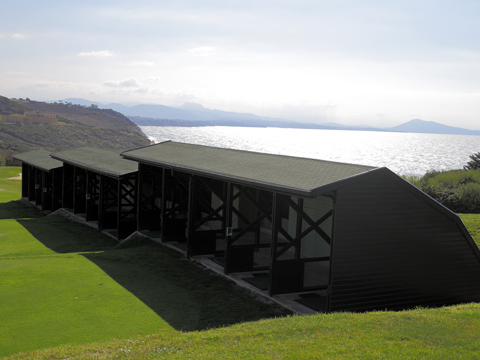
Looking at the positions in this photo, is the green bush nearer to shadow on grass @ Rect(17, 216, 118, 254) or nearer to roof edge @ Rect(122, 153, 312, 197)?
roof edge @ Rect(122, 153, 312, 197)

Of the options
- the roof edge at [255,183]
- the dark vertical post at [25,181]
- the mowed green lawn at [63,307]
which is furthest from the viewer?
the dark vertical post at [25,181]

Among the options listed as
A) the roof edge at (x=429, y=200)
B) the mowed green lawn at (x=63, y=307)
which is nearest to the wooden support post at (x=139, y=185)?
the mowed green lawn at (x=63, y=307)

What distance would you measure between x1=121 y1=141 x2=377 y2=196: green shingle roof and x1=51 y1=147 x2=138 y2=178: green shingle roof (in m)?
1.83

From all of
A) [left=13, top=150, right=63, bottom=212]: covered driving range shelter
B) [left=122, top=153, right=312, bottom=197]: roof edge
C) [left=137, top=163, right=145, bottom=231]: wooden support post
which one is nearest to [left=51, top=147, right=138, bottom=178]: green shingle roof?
[left=137, top=163, right=145, bottom=231]: wooden support post

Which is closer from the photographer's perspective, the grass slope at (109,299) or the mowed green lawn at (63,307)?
the mowed green lawn at (63,307)

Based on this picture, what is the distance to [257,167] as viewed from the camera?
40.9ft

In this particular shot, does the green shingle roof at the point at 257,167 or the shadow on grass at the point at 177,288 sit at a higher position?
the green shingle roof at the point at 257,167

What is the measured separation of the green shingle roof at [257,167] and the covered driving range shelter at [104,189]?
229 centimetres

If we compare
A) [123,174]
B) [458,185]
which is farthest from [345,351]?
[458,185]

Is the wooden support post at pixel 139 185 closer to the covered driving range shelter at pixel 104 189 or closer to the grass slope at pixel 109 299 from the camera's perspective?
the covered driving range shelter at pixel 104 189

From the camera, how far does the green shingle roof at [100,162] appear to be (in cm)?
1989

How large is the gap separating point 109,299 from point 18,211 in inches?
862

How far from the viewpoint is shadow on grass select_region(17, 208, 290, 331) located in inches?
387

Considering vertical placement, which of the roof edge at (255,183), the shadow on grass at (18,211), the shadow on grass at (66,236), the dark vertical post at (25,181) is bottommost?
the shadow on grass at (18,211)
